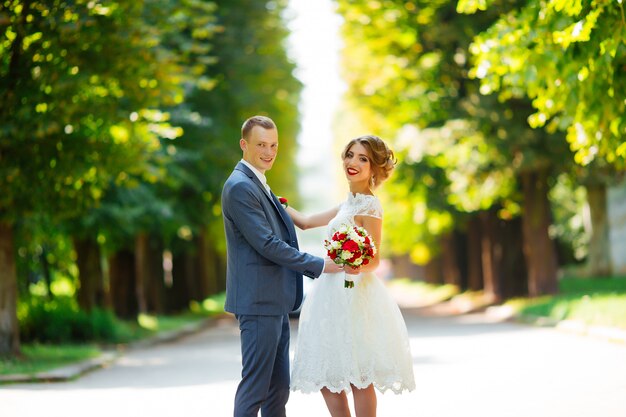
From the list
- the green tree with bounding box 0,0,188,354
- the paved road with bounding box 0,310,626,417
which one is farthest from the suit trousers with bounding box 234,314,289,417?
the green tree with bounding box 0,0,188,354

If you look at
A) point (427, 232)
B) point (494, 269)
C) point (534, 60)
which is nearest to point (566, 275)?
point (427, 232)

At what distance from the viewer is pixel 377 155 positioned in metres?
7.36

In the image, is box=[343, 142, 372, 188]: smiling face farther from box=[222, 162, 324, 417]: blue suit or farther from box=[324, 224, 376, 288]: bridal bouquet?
box=[222, 162, 324, 417]: blue suit

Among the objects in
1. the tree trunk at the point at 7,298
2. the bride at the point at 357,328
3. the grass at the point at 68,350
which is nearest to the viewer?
the bride at the point at 357,328

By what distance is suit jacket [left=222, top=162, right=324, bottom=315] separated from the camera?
6.70 m

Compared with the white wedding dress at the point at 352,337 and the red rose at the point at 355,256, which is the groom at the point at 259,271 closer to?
the red rose at the point at 355,256

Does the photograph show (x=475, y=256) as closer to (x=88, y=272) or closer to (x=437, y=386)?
(x=88, y=272)

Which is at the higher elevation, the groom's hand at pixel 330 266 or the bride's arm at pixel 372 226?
the bride's arm at pixel 372 226

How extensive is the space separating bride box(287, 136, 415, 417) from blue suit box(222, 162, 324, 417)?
15.4 inches

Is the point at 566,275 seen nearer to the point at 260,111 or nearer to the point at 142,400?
the point at 260,111

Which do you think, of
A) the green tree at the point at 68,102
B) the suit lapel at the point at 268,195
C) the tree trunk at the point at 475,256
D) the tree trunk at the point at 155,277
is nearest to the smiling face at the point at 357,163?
the suit lapel at the point at 268,195

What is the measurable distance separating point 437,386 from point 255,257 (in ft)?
18.8

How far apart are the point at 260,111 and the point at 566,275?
1962 cm

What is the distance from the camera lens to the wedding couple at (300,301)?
6.74 meters
